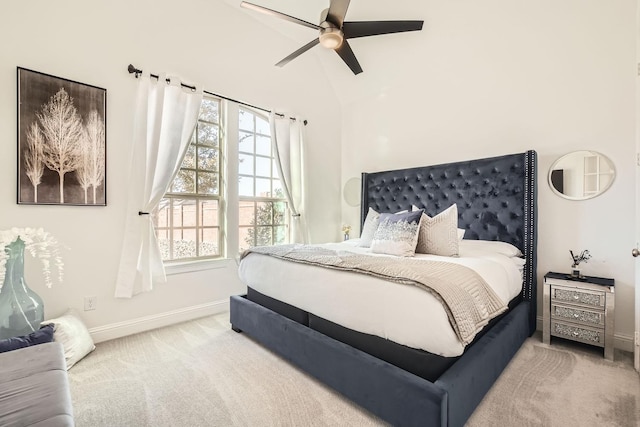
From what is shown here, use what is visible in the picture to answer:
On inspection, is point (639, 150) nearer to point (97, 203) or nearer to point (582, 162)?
point (582, 162)

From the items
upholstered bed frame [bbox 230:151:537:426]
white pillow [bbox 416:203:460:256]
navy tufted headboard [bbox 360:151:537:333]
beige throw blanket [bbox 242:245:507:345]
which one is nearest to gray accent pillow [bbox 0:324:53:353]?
upholstered bed frame [bbox 230:151:537:426]

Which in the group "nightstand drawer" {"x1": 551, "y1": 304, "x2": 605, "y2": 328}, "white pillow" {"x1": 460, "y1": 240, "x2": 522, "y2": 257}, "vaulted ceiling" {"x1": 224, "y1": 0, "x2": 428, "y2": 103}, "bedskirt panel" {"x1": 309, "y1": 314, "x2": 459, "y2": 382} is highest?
"vaulted ceiling" {"x1": 224, "y1": 0, "x2": 428, "y2": 103}

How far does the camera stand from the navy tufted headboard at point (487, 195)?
8.90 ft

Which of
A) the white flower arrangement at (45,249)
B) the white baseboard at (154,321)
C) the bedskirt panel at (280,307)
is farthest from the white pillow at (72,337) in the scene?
the bedskirt panel at (280,307)

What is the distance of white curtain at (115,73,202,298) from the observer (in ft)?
8.75

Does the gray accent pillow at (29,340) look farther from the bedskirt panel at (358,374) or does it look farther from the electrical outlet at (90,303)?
the bedskirt panel at (358,374)

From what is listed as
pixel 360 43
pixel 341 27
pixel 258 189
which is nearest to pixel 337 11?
pixel 341 27

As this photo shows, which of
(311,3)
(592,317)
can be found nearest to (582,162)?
(592,317)

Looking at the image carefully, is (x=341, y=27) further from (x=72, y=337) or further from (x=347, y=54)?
(x=72, y=337)

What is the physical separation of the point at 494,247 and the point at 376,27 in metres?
2.29

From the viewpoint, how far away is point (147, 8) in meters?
2.81

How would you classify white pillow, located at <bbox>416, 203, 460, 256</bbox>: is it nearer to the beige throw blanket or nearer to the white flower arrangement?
the beige throw blanket

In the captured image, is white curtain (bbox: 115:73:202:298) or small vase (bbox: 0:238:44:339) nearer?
small vase (bbox: 0:238:44:339)

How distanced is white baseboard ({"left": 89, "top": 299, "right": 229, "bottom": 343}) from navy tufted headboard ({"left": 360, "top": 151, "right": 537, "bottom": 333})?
258 cm
